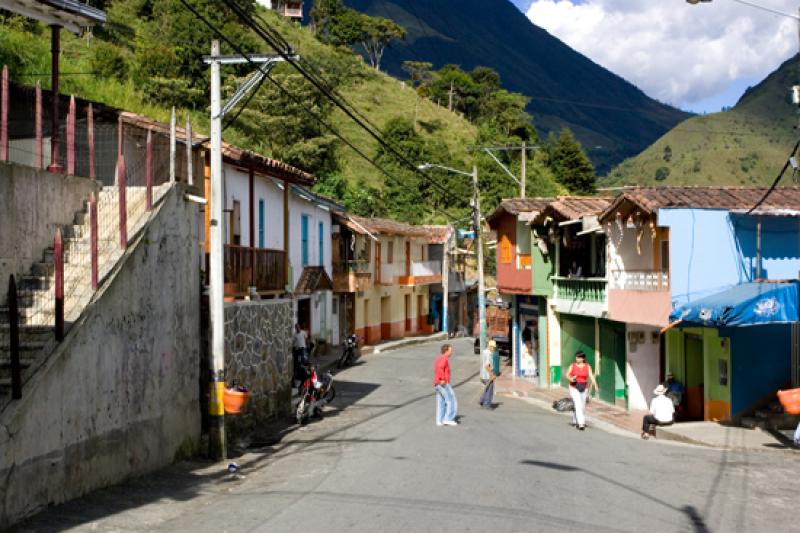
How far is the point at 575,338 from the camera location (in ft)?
99.7

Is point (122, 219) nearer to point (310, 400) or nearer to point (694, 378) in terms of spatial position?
point (310, 400)

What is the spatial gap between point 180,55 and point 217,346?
174ft

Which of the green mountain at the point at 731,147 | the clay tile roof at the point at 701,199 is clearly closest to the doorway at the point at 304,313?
the clay tile roof at the point at 701,199

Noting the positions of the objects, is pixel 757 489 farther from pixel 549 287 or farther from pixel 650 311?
pixel 549 287

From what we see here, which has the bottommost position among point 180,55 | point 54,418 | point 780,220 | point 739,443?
point 739,443

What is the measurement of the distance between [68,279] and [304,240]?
21958mm

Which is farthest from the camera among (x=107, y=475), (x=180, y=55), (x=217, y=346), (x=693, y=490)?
(x=180, y=55)

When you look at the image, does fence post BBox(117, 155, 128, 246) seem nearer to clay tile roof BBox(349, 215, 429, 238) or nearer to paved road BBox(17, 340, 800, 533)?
paved road BBox(17, 340, 800, 533)

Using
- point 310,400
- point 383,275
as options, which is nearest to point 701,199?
point 310,400

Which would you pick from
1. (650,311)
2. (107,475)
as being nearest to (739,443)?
(650,311)

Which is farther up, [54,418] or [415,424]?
[54,418]

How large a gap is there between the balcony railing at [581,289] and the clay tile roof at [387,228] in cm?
1651

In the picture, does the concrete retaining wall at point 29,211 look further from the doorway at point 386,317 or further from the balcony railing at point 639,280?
the doorway at point 386,317

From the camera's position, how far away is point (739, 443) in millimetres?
18750
